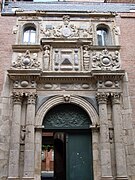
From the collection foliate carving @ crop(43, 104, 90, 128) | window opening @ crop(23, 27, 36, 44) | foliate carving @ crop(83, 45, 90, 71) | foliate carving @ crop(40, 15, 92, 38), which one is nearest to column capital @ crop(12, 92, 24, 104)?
foliate carving @ crop(43, 104, 90, 128)

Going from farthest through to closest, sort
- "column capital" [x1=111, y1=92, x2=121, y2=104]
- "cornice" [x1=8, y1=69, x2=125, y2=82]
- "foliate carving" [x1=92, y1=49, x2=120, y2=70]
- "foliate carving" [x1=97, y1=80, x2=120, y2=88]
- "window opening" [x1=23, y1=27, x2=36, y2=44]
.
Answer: "window opening" [x1=23, y1=27, x2=36, y2=44] → "foliate carving" [x1=92, y1=49, x2=120, y2=70] → "foliate carving" [x1=97, y1=80, x2=120, y2=88] → "cornice" [x1=8, y1=69, x2=125, y2=82] → "column capital" [x1=111, y1=92, x2=121, y2=104]

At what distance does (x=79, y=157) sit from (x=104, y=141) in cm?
111

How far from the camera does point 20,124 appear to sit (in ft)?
32.7

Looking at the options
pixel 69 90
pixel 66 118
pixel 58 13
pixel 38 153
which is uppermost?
pixel 58 13

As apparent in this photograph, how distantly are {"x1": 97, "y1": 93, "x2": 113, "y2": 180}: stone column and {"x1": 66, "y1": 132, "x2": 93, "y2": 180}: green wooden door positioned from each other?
637 mm

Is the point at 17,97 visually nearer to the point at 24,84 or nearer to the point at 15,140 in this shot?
the point at 24,84

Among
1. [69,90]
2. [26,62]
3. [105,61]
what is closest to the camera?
[69,90]

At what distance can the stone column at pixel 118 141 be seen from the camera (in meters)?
9.40

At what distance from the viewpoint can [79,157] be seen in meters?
10.1

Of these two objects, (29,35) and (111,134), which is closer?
(111,134)

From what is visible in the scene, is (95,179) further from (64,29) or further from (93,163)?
(64,29)

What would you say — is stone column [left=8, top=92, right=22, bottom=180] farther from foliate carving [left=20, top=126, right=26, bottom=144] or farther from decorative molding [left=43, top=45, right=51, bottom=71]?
decorative molding [left=43, top=45, right=51, bottom=71]

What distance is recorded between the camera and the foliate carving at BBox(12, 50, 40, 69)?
35.4 ft

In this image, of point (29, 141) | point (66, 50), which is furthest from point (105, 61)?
point (29, 141)
